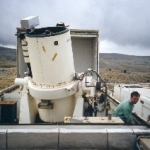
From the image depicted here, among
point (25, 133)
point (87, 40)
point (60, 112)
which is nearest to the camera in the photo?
point (25, 133)

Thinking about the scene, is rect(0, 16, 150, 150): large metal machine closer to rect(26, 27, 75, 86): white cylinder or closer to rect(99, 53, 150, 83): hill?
rect(26, 27, 75, 86): white cylinder

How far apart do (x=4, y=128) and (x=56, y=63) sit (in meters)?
1.72

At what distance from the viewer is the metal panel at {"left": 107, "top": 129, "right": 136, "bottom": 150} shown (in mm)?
3361

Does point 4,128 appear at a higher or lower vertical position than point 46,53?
lower

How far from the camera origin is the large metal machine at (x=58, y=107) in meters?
3.35

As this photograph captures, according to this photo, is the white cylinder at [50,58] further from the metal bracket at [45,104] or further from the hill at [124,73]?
the hill at [124,73]

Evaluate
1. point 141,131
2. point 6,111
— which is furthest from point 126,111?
point 6,111

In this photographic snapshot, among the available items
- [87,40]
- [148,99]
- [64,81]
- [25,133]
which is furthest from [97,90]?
[87,40]

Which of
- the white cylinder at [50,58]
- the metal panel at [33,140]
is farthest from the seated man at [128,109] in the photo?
the metal panel at [33,140]

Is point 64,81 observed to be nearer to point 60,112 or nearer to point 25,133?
point 60,112

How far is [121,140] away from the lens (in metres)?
3.38

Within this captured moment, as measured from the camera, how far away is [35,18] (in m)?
5.63

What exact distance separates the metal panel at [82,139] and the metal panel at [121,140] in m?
0.09

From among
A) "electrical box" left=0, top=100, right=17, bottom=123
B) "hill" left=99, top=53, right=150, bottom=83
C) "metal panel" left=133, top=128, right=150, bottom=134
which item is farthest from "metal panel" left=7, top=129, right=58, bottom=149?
"hill" left=99, top=53, right=150, bottom=83
